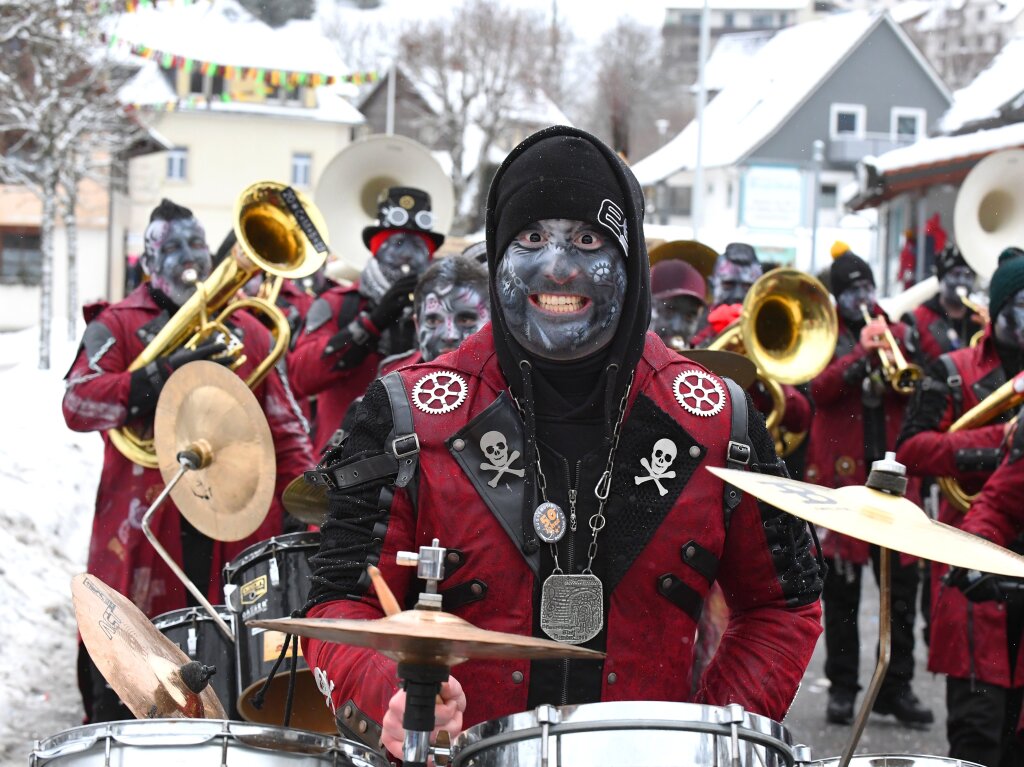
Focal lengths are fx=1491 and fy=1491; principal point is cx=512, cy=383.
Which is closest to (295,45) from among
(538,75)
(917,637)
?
(538,75)

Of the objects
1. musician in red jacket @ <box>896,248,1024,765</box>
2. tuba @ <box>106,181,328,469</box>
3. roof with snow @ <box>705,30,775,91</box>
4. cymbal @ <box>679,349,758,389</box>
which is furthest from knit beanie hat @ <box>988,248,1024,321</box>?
roof with snow @ <box>705,30,775,91</box>

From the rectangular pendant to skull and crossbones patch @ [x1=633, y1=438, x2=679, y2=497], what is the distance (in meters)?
0.21

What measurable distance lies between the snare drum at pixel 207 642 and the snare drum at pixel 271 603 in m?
0.06

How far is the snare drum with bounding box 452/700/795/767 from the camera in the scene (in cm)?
219

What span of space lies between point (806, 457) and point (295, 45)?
39.1 metres

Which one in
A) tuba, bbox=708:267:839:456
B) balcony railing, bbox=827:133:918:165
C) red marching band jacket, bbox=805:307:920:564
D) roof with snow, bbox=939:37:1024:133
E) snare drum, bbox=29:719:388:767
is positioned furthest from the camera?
balcony railing, bbox=827:133:918:165

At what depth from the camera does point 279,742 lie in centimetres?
236

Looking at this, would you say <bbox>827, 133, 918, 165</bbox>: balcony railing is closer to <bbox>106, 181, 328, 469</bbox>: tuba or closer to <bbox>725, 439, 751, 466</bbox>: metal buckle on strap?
<bbox>106, 181, 328, 469</bbox>: tuba

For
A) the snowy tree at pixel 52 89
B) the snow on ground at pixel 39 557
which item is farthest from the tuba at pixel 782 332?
the snowy tree at pixel 52 89

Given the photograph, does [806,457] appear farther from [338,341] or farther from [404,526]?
[404,526]

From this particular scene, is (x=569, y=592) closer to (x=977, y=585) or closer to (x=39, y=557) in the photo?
(x=977, y=585)

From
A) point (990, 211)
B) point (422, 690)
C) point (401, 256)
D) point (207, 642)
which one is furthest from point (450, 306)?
point (990, 211)

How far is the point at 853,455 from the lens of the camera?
7.41 metres

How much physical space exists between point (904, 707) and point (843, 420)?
1.52 meters
